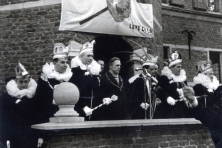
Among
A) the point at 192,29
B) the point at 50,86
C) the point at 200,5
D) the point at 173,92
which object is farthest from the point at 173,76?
the point at 200,5

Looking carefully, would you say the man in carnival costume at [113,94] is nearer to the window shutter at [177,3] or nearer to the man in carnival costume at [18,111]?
the man in carnival costume at [18,111]

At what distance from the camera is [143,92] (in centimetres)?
736

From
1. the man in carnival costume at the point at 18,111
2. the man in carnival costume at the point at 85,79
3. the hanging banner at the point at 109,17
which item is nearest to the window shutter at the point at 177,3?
the hanging banner at the point at 109,17

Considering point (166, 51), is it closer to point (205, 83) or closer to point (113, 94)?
point (205, 83)

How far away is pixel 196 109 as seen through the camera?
25.0 feet

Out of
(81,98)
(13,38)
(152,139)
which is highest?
(13,38)

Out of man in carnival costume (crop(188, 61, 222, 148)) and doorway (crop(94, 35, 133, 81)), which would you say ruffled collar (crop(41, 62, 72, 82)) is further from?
doorway (crop(94, 35, 133, 81))

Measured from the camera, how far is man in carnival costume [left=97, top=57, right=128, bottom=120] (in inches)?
262

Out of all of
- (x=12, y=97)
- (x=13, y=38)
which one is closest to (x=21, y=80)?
(x=12, y=97)

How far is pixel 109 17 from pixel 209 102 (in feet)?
12.1

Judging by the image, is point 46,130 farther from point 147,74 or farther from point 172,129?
point 147,74

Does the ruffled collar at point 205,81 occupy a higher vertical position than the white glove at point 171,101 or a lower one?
higher

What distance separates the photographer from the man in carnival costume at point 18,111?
6242 millimetres

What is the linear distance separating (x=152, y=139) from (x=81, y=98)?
1458 mm
